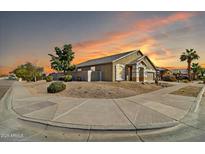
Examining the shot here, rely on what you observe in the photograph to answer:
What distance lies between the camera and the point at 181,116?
4.55m

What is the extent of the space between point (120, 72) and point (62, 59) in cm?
876

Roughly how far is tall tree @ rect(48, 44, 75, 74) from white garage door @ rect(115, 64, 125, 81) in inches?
292

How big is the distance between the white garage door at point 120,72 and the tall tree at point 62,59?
7.43 meters

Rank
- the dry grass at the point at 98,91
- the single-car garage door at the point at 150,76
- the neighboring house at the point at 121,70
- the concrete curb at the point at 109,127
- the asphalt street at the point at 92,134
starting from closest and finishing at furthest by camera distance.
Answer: the asphalt street at the point at 92,134, the concrete curb at the point at 109,127, the dry grass at the point at 98,91, the neighboring house at the point at 121,70, the single-car garage door at the point at 150,76

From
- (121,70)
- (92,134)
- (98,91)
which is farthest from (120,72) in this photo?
(92,134)

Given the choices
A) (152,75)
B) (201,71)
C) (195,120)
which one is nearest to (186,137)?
(195,120)

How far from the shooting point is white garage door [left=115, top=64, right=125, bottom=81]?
16.4 meters

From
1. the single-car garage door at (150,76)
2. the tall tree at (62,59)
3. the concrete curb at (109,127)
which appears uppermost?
the tall tree at (62,59)

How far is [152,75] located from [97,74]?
8.01 m

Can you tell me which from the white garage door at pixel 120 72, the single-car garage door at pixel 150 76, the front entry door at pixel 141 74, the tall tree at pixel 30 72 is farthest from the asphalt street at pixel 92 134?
the tall tree at pixel 30 72

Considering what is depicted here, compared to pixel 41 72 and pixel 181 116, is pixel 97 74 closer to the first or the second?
pixel 181 116

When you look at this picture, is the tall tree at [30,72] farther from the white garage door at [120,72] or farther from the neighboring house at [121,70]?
the white garage door at [120,72]

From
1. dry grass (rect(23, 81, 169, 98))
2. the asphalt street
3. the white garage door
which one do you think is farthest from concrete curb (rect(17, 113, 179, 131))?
the white garage door

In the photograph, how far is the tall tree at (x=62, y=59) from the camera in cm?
1938
